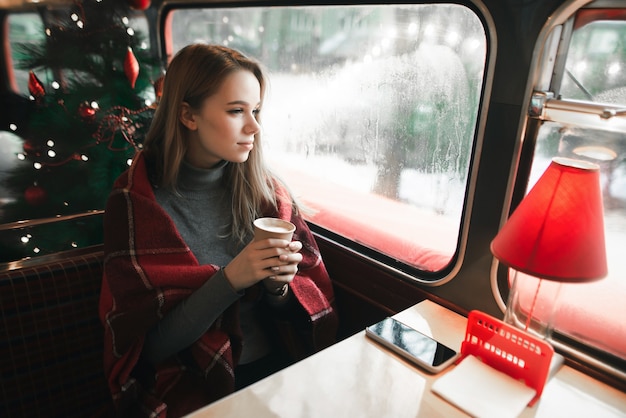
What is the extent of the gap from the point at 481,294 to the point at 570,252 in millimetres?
515

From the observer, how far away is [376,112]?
6.08 feet

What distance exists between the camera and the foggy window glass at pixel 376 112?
1539 mm

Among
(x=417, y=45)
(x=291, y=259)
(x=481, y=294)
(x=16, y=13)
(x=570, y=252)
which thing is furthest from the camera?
(x=16, y=13)

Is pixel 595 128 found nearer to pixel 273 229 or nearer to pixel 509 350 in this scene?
pixel 509 350

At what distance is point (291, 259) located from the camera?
51.0 inches

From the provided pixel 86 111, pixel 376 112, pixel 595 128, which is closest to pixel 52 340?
pixel 86 111

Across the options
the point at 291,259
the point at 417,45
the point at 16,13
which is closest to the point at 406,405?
the point at 291,259

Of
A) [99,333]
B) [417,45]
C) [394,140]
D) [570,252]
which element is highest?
[417,45]

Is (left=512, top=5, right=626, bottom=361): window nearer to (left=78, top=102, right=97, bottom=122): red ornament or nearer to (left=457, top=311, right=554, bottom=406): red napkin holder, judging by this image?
(left=457, top=311, right=554, bottom=406): red napkin holder

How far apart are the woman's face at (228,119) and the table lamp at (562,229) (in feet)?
3.01

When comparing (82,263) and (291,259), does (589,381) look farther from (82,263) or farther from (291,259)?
(82,263)

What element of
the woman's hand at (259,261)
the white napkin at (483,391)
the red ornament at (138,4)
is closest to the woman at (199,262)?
the woman's hand at (259,261)

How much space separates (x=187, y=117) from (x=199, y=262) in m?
0.52

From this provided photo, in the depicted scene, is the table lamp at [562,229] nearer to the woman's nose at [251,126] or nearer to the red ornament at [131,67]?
the woman's nose at [251,126]
